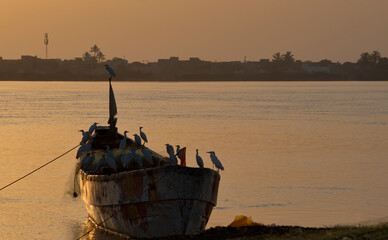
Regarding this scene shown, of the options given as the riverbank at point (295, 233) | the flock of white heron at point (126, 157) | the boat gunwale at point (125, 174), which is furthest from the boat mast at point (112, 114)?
the riverbank at point (295, 233)

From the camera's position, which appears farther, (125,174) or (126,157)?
(126,157)

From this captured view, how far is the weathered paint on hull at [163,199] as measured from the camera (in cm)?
2023

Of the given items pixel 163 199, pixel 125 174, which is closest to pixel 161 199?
pixel 163 199

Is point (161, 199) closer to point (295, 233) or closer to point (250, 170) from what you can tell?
point (295, 233)

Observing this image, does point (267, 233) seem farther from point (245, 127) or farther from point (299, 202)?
point (245, 127)

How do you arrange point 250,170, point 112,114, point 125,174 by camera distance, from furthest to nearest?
1. point 250,170
2. point 112,114
3. point 125,174

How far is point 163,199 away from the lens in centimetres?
2034

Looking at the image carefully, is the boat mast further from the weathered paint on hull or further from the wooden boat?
the weathered paint on hull

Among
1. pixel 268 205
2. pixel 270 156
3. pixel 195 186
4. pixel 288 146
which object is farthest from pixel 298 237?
pixel 288 146

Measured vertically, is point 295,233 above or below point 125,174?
below

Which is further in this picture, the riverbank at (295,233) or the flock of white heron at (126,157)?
the flock of white heron at (126,157)

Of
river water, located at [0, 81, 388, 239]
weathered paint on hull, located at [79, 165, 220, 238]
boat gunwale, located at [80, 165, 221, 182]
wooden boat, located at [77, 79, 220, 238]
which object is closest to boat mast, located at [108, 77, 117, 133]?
river water, located at [0, 81, 388, 239]

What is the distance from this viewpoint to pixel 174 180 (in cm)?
2017

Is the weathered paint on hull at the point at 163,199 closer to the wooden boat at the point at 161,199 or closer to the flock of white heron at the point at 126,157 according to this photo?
the wooden boat at the point at 161,199
